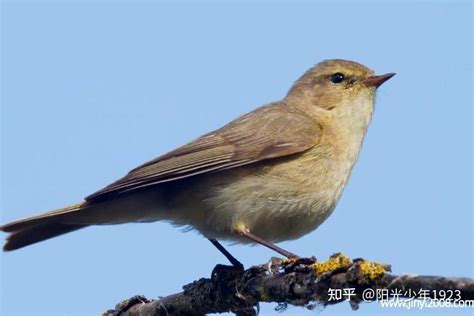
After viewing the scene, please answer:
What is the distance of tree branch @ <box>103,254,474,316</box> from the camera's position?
10.3ft

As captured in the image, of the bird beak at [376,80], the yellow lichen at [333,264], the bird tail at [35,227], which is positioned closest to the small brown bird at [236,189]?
the bird tail at [35,227]

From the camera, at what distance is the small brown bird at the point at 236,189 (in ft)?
19.8

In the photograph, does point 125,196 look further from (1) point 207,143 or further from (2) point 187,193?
(1) point 207,143

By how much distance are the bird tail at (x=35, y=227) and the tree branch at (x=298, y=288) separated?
1.24 metres

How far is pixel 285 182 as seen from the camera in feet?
19.8

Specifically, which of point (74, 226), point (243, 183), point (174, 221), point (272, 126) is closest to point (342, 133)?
point (272, 126)

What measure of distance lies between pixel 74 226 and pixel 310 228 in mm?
1899

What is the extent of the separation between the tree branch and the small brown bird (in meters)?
0.72

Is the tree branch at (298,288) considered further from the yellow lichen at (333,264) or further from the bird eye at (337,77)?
the bird eye at (337,77)

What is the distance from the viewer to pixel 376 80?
7.10 m

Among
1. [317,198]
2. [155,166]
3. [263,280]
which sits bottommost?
[263,280]

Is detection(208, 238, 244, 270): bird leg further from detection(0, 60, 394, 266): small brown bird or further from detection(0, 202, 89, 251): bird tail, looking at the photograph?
detection(0, 202, 89, 251): bird tail

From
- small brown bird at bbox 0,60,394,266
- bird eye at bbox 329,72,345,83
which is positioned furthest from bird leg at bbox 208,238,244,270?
bird eye at bbox 329,72,345,83

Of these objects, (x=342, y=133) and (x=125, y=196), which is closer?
(x=125, y=196)
